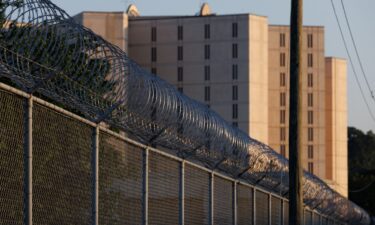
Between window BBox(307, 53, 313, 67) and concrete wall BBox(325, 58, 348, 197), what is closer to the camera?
window BBox(307, 53, 313, 67)

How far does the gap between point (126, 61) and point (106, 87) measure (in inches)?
21.6

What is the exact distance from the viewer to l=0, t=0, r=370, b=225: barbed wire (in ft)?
28.6

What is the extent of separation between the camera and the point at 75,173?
10.4m

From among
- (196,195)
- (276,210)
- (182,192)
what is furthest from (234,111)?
(182,192)

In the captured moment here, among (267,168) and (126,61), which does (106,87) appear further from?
(267,168)

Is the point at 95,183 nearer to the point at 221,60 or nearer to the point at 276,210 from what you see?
the point at 276,210

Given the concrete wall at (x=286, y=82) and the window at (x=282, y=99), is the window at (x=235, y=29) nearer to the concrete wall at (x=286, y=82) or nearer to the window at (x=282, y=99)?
the concrete wall at (x=286, y=82)

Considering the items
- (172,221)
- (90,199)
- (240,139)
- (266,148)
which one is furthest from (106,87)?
(266,148)

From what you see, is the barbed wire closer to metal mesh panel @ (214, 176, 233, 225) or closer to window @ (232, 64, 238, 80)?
metal mesh panel @ (214, 176, 233, 225)

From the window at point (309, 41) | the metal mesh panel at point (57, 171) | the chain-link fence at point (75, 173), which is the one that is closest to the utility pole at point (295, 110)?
the chain-link fence at point (75, 173)

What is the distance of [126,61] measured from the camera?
10.8 meters

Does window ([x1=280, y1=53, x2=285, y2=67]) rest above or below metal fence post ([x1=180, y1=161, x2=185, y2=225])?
above

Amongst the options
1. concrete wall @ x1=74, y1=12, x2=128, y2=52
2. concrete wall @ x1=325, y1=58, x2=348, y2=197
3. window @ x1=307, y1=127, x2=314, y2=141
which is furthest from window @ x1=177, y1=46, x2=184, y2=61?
concrete wall @ x1=325, y1=58, x2=348, y2=197

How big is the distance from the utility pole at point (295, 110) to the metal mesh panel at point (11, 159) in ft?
26.9
